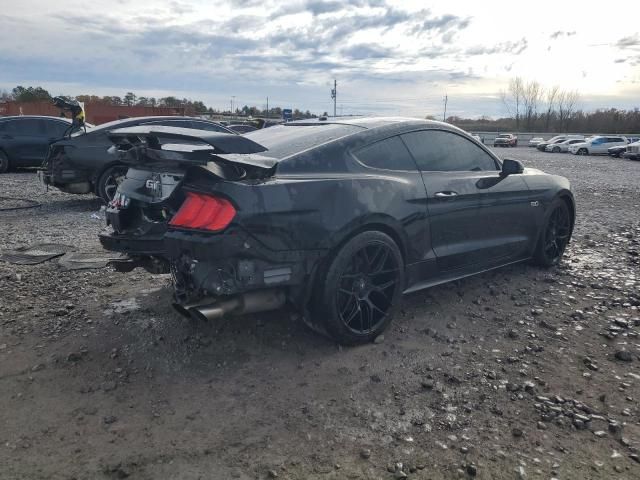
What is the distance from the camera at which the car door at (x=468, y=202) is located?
424 cm

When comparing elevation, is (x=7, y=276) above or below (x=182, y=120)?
below

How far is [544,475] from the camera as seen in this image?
2.46 m

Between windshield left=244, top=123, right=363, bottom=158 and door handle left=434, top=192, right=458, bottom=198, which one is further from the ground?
windshield left=244, top=123, right=363, bottom=158

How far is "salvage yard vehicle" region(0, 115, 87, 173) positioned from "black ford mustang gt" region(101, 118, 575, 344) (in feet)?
36.8

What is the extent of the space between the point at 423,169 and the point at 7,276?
13.1 feet

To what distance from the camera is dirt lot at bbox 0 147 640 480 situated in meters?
2.57

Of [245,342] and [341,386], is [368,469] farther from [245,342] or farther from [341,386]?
[245,342]

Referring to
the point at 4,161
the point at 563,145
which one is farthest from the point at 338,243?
the point at 563,145

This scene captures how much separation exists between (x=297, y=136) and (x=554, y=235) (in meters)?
3.22

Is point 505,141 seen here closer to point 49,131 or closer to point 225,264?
point 49,131

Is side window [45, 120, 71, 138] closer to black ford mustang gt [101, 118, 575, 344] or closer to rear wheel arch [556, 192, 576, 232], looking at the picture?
black ford mustang gt [101, 118, 575, 344]

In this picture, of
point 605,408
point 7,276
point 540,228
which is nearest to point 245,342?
point 605,408

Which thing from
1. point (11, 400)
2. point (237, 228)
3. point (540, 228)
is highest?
point (237, 228)

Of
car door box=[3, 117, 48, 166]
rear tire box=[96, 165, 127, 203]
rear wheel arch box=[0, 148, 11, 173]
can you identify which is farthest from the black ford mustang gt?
rear wheel arch box=[0, 148, 11, 173]
